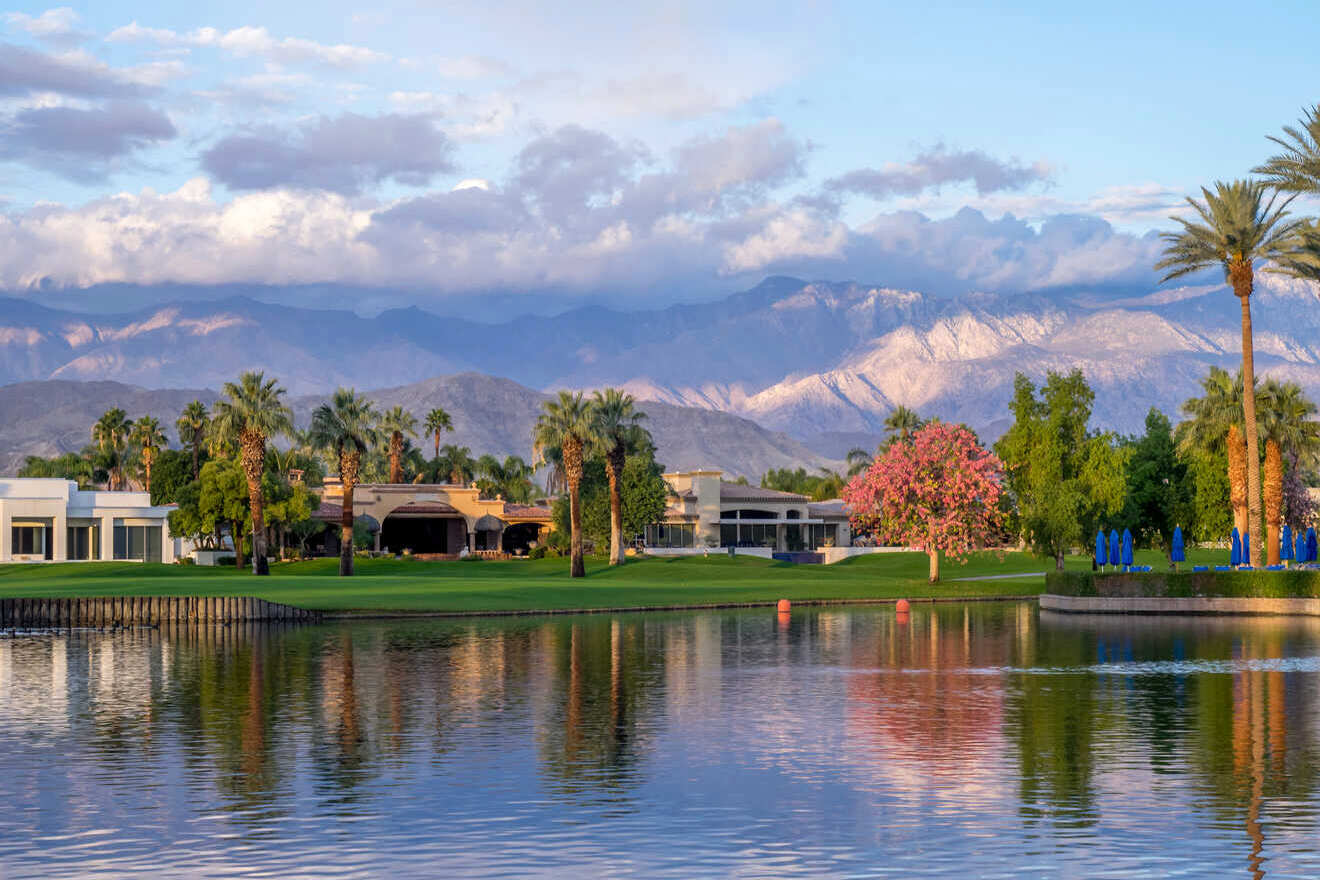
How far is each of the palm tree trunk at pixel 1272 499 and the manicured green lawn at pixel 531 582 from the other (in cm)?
1233

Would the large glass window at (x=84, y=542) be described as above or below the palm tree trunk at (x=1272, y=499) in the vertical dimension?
below

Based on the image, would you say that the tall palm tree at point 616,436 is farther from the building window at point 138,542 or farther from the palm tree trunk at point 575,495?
the building window at point 138,542

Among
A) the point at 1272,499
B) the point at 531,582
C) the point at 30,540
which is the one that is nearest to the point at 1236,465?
the point at 1272,499

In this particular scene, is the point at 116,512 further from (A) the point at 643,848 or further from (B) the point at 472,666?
(A) the point at 643,848

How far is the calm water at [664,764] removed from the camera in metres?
15.2

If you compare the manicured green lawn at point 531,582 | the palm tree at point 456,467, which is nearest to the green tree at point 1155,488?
the manicured green lawn at point 531,582

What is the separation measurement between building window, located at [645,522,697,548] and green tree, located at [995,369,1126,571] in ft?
154

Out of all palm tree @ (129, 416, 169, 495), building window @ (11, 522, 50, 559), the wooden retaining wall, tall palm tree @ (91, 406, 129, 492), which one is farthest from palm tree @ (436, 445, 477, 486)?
the wooden retaining wall

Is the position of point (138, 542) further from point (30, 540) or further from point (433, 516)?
point (433, 516)

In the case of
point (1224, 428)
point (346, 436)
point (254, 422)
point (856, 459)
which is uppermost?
point (856, 459)

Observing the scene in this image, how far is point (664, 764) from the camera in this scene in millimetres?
20609

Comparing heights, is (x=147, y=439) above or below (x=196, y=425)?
below

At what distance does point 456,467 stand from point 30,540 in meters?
61.2

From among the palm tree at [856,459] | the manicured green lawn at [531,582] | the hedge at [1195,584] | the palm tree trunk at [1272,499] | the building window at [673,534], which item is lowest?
the manicured green lawn at [531,582]
